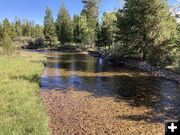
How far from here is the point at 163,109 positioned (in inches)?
299

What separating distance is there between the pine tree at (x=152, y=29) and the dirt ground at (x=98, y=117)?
12.0 meters

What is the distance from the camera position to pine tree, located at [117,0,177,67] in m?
17.1

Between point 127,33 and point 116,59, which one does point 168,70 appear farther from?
point 116,59

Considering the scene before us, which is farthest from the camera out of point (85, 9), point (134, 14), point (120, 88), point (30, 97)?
point (85, 9)

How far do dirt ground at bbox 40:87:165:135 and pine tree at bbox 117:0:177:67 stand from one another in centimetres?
1203

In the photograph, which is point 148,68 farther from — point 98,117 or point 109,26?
point 109,26

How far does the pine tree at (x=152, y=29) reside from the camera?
1706cm

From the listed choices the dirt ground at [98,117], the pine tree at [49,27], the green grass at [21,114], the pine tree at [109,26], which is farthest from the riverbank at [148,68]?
the pine tree at [49,27]

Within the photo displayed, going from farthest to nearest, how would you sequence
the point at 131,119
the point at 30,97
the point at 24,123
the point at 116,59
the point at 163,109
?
the point at 116,59, the point at 30,97, the point at 163,109, the point at 131,119, the point at 24,123

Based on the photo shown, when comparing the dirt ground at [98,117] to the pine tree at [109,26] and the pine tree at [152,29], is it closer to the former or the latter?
the pine tree at [152,29]

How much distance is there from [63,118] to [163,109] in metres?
5.96

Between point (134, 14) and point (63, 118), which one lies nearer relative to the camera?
point (63, 118)

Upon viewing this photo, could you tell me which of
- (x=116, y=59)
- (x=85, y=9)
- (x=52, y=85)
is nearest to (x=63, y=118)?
(x=52, y=85)

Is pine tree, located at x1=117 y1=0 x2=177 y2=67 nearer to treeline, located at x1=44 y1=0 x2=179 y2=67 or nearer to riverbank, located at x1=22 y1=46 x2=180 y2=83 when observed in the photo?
treeline, located at x1=44 y1=0 x2=179 y2=67
